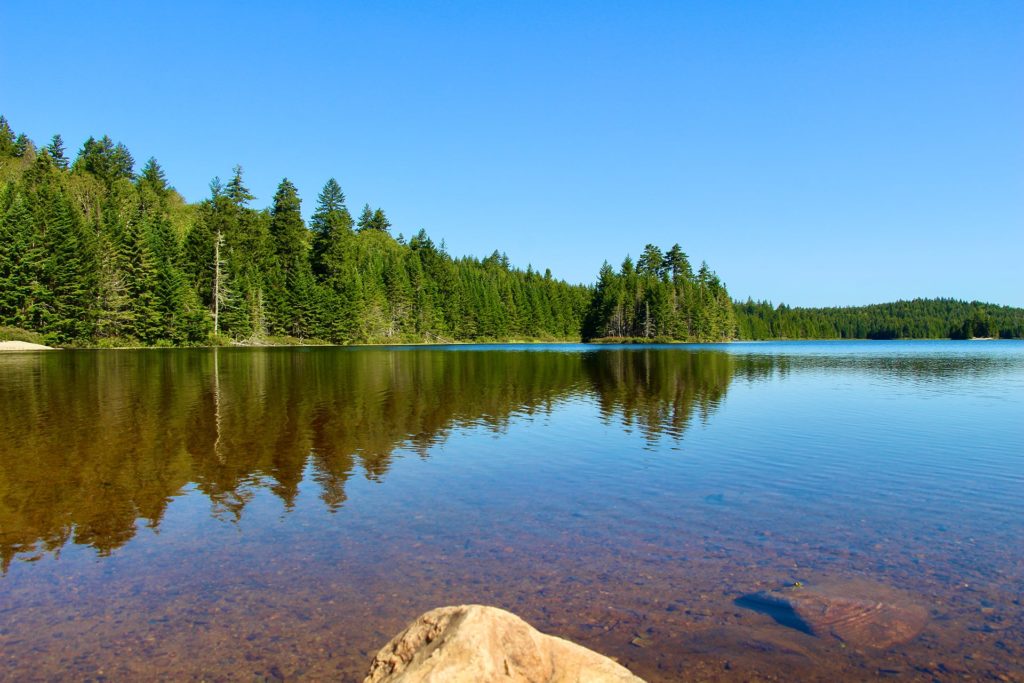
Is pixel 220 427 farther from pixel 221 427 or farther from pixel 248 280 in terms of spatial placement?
pixel 248 280

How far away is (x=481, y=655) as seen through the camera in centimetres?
419

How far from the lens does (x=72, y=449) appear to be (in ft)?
51.7

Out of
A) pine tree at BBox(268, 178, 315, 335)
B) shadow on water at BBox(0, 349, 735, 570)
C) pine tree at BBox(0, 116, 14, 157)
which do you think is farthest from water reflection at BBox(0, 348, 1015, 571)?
pine tree at BBox(0, 116, 14, 157)

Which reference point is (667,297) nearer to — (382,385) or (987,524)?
(382,385)

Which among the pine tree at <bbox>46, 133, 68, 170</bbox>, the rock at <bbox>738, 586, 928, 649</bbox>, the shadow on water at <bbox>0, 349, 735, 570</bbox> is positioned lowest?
the rock at <bbox>738, 586, 928, 649</bbox>

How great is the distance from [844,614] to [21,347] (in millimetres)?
81311

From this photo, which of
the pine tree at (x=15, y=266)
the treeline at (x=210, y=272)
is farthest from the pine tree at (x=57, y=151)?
the pine tree at (x=15, y=266)

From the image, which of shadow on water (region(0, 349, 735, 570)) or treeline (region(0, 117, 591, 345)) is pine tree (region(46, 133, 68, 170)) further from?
shadow on water (region(0, 349, 735, 570))

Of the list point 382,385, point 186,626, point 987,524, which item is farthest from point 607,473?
point 382,385

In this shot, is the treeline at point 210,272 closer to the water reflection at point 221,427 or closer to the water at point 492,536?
the water reflection at point 221,427

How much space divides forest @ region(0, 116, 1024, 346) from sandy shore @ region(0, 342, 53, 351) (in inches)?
82.0

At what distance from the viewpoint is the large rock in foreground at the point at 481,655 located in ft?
13.6

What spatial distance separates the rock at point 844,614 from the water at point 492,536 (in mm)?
178

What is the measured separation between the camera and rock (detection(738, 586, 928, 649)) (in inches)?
265
